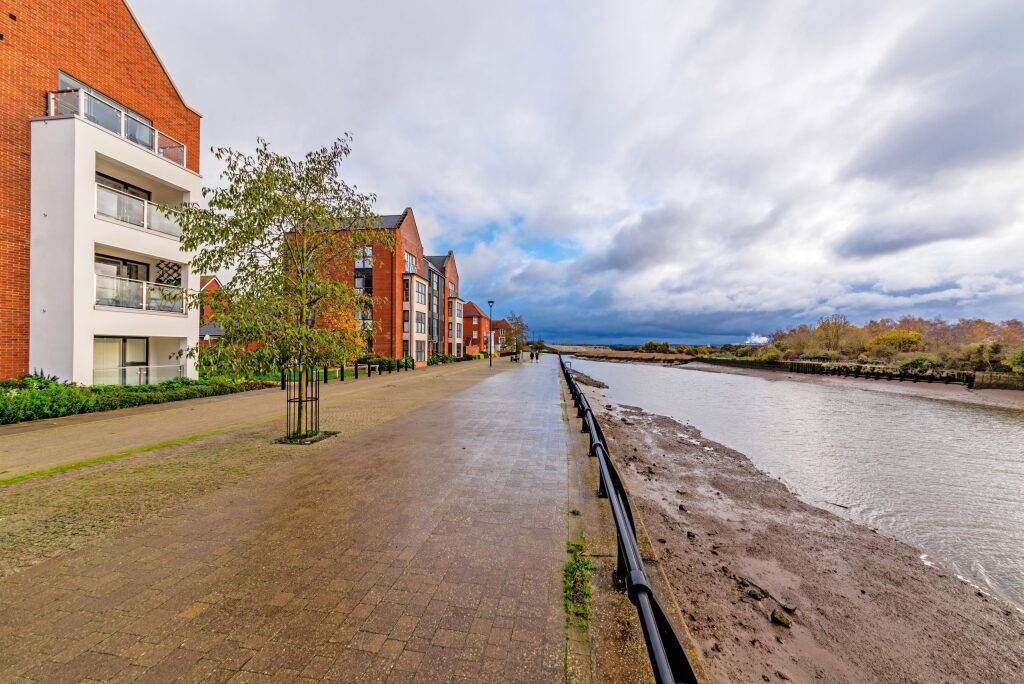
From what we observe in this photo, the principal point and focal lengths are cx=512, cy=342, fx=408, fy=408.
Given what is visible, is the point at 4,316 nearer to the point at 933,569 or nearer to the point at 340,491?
the point at 340,491

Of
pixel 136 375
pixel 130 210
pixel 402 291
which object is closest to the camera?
pixel 130 210

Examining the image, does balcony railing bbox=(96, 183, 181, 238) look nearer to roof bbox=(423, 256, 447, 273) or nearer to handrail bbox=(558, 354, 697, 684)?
handrail bbox=(558, 354, 697, 684)

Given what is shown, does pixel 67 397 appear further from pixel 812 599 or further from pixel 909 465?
pixel 909 465

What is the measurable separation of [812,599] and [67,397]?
655 inches

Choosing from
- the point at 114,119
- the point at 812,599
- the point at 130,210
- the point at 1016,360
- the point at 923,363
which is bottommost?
the point at 812,599

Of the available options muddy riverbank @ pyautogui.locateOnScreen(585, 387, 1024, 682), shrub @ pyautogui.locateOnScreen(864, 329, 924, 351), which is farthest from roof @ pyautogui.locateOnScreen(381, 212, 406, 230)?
shrub @ pyautogui.locateOnScreen(864, 329, 924, 351)

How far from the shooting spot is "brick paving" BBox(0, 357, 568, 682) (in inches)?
98.8

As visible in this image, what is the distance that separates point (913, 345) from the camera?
5500 cm

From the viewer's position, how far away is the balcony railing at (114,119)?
42.0 feet

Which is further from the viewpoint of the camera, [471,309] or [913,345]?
[471,309]

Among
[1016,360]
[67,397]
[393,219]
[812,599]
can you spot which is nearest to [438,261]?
[393,219]

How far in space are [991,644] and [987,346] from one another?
53.9 meters

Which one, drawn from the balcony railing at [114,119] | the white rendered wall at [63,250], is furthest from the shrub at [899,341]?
the white rendered wall at [63,250]

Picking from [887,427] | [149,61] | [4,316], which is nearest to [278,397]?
[4,316]
